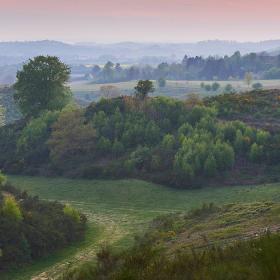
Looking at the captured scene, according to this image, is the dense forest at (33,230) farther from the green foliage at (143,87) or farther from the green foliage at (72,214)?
the green foliage at (143,87)

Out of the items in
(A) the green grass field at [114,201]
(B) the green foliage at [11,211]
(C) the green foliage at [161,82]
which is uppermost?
(C) the green foliage at [161,82]

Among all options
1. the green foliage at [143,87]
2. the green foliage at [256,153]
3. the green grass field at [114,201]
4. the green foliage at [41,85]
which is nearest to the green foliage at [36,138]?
the green grass field at [114,201]

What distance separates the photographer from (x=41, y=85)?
202ft

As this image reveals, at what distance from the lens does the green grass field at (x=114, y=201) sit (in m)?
22.6

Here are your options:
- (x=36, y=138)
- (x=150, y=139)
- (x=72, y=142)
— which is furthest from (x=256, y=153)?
(x=36, y=138)

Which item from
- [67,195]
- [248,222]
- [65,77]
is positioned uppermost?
[65,77]

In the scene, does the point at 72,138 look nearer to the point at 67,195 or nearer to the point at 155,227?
the point at 67,195

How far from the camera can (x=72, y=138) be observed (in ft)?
156

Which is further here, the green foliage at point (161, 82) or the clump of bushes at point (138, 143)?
the green foliage at point (161, 82)

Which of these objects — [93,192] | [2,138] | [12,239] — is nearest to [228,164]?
[93,192]

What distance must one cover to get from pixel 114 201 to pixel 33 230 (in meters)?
12.6

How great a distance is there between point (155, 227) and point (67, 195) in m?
13.9

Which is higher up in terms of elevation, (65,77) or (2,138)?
(65,77)

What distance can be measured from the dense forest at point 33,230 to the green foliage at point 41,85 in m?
35.0
